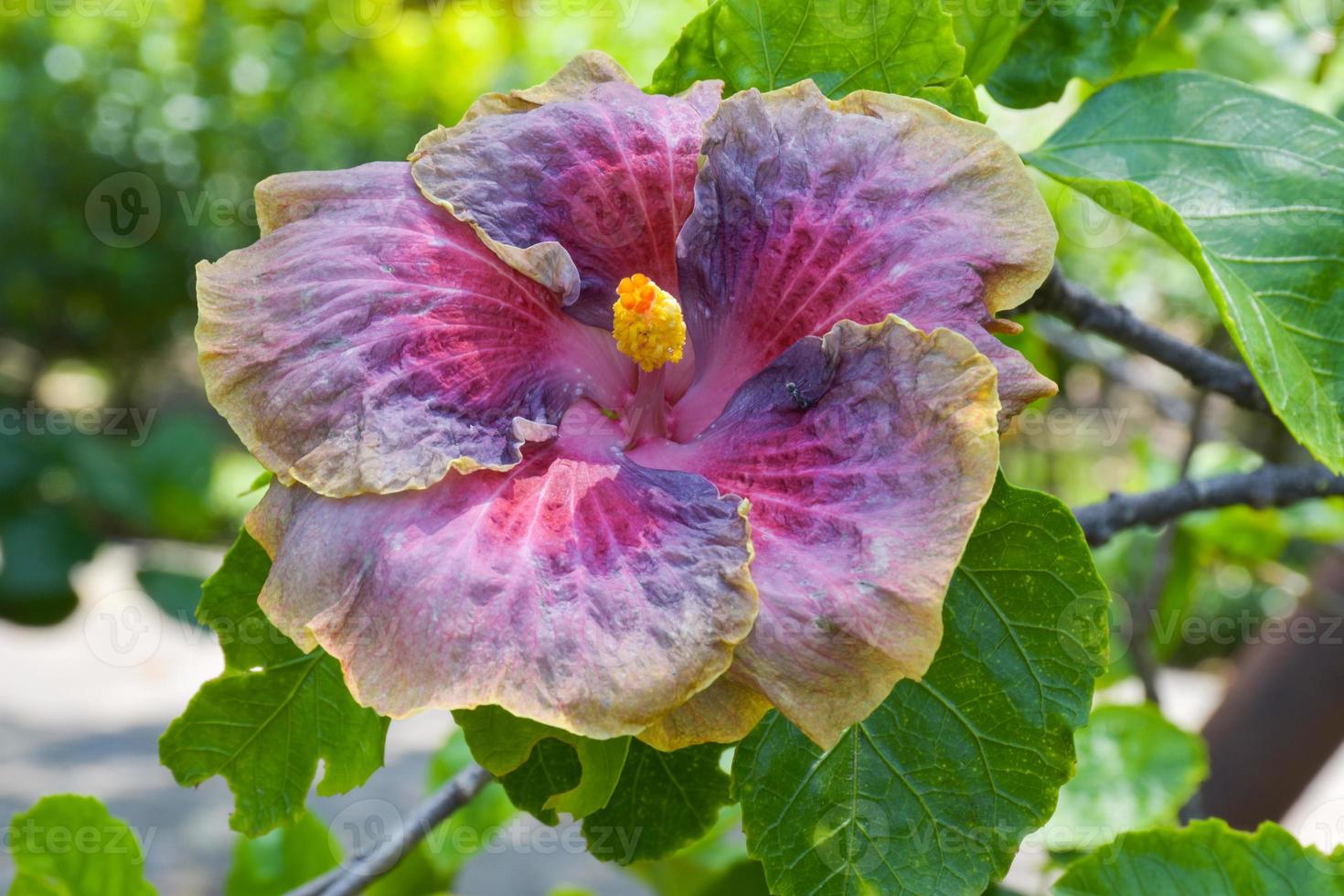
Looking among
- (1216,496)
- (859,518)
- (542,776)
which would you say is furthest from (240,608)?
(1216,496)

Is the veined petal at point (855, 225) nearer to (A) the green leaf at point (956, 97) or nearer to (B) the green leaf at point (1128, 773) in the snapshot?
(A) the green leaf at point (956, 97)

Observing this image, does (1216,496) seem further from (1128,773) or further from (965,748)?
(965,748)
